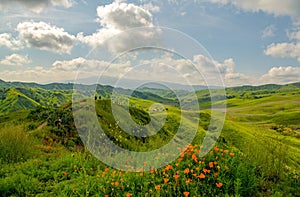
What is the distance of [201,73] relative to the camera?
6.00 meters

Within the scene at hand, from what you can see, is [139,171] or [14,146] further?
[14,146]

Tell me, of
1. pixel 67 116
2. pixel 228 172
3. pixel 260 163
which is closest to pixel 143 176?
pixel 228 172

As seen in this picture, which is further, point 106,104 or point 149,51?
point 106,104

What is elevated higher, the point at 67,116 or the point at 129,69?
the point at 129,69

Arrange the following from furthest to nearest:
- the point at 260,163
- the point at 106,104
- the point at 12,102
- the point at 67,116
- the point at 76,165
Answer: the point at 12,102
the point at 106,104
the point at 67,116
the point at 76,165
the point at 260,163

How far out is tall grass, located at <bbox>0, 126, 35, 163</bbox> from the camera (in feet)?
27.1

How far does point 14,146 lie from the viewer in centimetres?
851

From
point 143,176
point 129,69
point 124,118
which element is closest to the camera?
point 143,176

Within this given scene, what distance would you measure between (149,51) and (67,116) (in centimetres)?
679

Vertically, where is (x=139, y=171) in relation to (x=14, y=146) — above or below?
above

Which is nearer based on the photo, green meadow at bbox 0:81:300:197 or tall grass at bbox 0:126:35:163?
green meadow at bbox 0:81:300:197

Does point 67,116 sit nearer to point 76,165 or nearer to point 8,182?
point 76,165

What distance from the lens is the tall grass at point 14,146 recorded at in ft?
27.1

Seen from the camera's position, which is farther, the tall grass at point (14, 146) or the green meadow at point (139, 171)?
the tall grass at point (14, 146)
